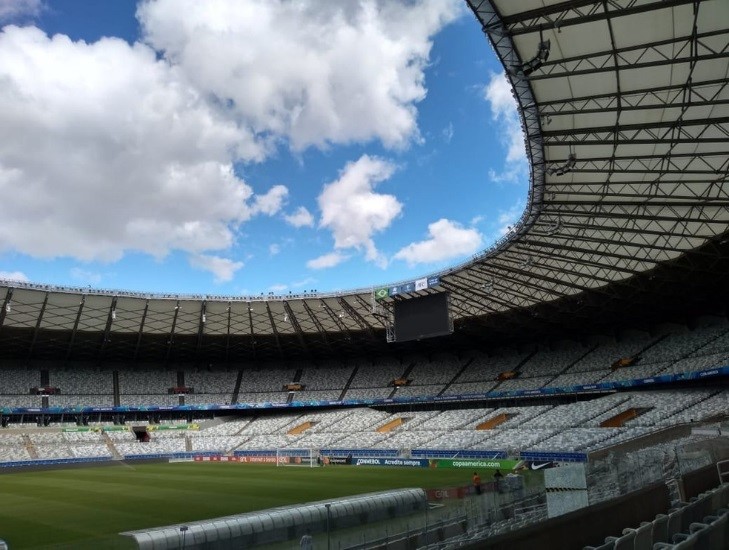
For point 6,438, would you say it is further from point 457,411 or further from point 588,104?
point 588,104

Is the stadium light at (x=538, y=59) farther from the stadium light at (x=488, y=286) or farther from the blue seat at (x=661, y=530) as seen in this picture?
the stadium light at (x=488, y=286)

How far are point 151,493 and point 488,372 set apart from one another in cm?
4238

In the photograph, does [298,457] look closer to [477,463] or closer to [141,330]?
[477,463]

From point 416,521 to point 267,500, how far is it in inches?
679

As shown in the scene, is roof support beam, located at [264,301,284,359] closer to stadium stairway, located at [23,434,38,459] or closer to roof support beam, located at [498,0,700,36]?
stadium stairway, located at [23,434,38,459]

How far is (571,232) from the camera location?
3481 centimetres

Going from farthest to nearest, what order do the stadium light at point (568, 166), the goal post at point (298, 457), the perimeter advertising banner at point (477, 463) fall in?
the goal post at point (298, 457) → the perimeter advertising banner at point (477, 463) → the stadium light at point (568, 166)

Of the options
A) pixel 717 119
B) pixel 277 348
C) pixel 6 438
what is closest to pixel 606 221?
pixel 717 119

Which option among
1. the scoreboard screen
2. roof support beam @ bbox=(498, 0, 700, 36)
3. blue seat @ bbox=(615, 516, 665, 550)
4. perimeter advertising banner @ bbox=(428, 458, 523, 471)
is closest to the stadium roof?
roof support beam @ bbox=(498, 0, 700, 36)

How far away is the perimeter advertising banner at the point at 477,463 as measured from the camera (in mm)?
40062

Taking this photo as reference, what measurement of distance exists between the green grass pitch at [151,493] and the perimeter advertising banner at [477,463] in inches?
55.7

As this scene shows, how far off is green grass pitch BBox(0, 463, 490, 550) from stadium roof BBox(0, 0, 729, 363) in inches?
571

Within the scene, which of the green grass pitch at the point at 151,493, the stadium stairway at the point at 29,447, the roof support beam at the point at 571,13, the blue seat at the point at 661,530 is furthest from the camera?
the stadium stairway at the point at 29,447

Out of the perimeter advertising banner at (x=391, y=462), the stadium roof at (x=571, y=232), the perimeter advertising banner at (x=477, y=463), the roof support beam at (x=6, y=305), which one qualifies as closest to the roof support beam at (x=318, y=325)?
the stadium roof at (x=571, y=232)
